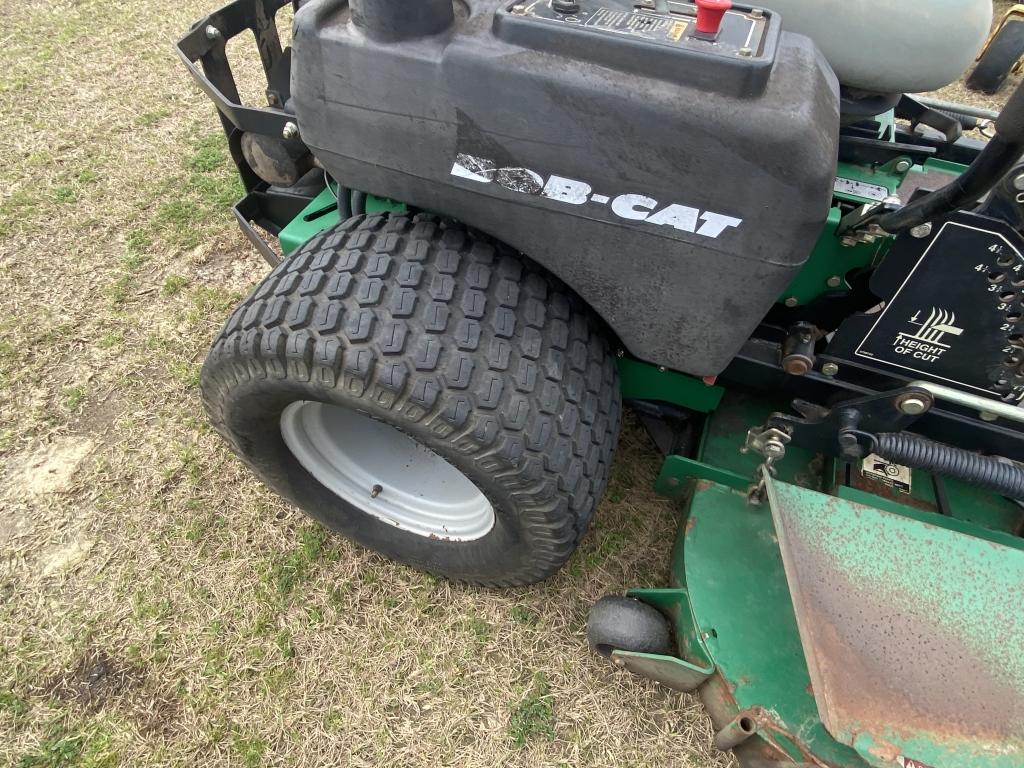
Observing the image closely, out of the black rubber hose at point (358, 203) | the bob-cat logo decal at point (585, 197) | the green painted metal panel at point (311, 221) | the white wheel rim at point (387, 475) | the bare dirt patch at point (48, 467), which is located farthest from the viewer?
the bare dirt patch at point (48, 467)

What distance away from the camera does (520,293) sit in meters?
1.30

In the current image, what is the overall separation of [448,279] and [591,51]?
461 mm

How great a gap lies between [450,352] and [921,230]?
33.0 inches

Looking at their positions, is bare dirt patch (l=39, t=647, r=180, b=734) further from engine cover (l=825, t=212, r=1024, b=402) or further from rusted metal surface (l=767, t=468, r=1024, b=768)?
engine cover (l=825, t=212, r=1024, b=402)

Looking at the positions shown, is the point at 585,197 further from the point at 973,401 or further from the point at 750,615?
the point at 750,615

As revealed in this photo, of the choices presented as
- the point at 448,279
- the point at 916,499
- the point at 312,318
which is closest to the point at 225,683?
the point at 312,318

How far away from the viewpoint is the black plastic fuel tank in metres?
0.97

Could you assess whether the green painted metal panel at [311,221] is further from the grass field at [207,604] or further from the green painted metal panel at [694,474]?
the green painted metal panel at [694,474]

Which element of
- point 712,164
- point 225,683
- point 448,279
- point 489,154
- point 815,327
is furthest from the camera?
point 225,683

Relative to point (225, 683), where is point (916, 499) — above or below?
above

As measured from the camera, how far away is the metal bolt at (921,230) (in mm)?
1158

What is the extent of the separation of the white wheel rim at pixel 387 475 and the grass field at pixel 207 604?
0.69 feet

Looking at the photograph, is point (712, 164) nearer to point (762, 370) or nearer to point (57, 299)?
point (762, 370)

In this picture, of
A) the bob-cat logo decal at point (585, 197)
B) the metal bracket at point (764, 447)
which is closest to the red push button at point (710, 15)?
the bob-cat logo decal at point (585, 197)
